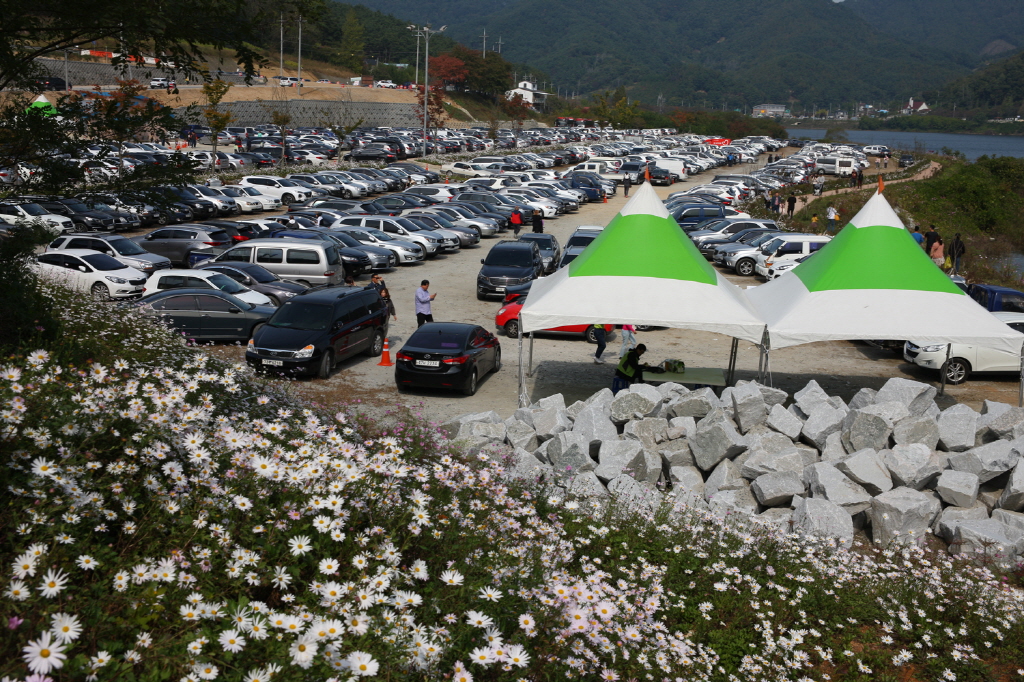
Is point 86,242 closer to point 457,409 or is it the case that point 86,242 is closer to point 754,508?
point 457,409

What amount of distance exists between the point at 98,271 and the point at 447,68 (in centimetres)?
10727

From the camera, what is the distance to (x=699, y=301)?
44.8 ft

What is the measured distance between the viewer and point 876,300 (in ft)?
45.3

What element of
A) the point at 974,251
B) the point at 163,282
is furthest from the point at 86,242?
the point at 974,251

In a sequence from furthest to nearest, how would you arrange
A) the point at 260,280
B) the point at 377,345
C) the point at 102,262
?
the point at 102,262 < the point at 260,280 < the point at 377,345

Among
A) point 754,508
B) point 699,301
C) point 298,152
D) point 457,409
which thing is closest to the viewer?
point 754,508

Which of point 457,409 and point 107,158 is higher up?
point 107,158

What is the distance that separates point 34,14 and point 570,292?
8754mm

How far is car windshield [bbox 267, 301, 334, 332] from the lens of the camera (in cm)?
1642

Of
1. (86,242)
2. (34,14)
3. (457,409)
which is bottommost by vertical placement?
(457,409)

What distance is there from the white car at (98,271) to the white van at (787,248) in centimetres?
2097

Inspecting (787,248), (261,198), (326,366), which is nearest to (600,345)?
(326,366)

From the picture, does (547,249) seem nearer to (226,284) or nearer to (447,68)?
(226,284)

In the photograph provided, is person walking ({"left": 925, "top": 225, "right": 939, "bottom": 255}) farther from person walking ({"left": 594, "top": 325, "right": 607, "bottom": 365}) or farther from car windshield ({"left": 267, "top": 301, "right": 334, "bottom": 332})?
car windshield ({"left": 267, "top": 301, "right": 334, "bottom": 332})
